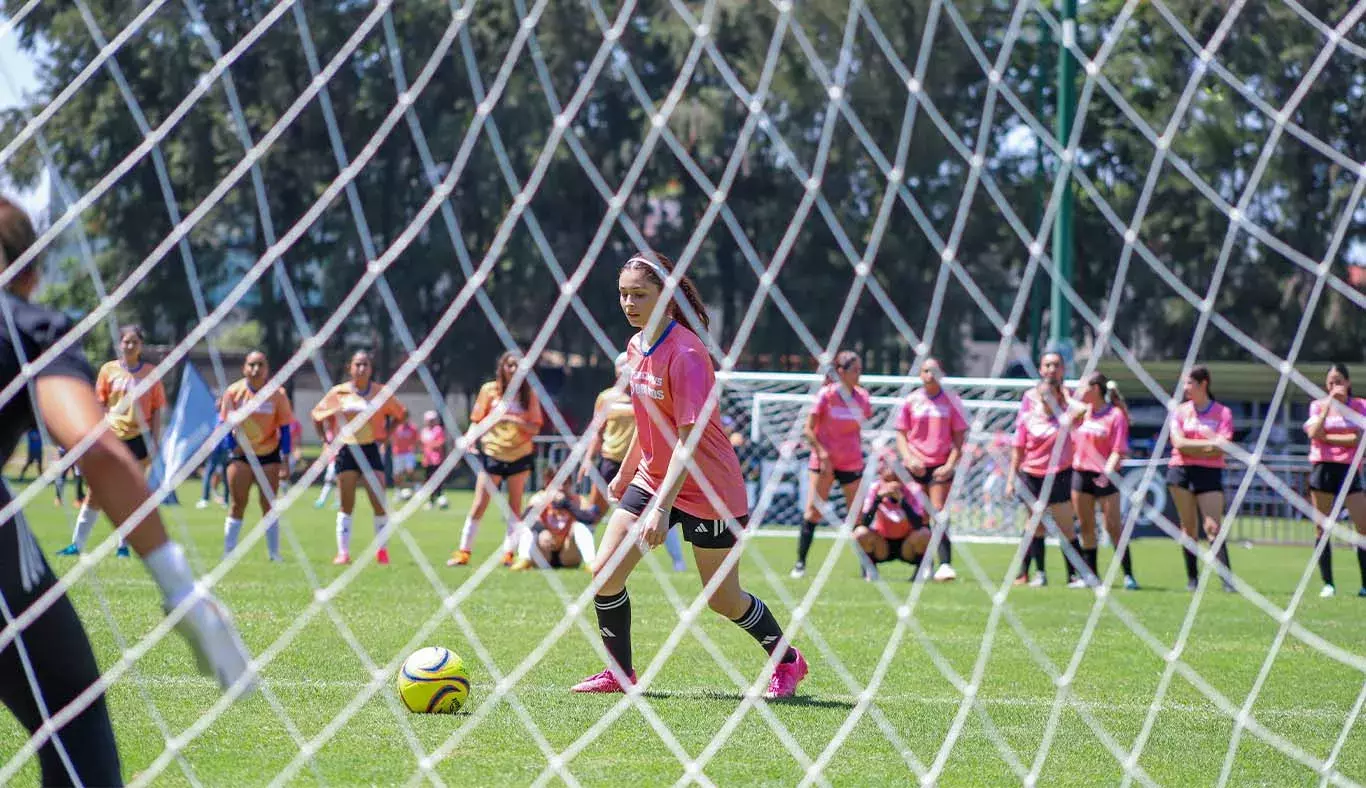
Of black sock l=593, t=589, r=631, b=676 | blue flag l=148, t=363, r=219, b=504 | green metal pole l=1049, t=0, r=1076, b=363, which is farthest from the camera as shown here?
blue flag l=148, t=363, r=219, b=504

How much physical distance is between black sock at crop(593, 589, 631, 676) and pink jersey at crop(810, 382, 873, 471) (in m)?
6.51

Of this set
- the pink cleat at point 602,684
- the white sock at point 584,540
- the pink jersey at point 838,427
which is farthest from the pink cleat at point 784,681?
the pink jersey at point 838,427

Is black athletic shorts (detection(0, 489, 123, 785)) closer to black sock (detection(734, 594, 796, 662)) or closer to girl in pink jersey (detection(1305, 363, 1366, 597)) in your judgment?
black sock (detection(734, 594, 796, 662))

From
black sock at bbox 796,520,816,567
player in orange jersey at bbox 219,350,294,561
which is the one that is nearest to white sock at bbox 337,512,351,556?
player in orange jersey at bbox 219,350,294,561

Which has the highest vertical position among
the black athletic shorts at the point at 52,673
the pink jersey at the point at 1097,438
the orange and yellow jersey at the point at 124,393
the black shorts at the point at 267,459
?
the black athletic shorts at the point at 52,673

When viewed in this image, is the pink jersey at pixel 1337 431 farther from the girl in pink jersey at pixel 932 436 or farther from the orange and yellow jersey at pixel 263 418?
the orange and yellow jersey at pixel 263 418

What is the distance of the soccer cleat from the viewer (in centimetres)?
307

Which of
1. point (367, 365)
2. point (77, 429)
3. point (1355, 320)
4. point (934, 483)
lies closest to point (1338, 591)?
point (934, 483)

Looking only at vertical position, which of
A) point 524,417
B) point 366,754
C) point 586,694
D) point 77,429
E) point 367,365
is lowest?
point 524,417

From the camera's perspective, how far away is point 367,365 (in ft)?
41.8

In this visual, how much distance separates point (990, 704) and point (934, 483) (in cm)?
637

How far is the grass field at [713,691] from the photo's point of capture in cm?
522

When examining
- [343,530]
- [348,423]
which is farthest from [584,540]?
[348,423]

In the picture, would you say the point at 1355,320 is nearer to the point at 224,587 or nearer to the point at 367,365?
the point at 367,365
